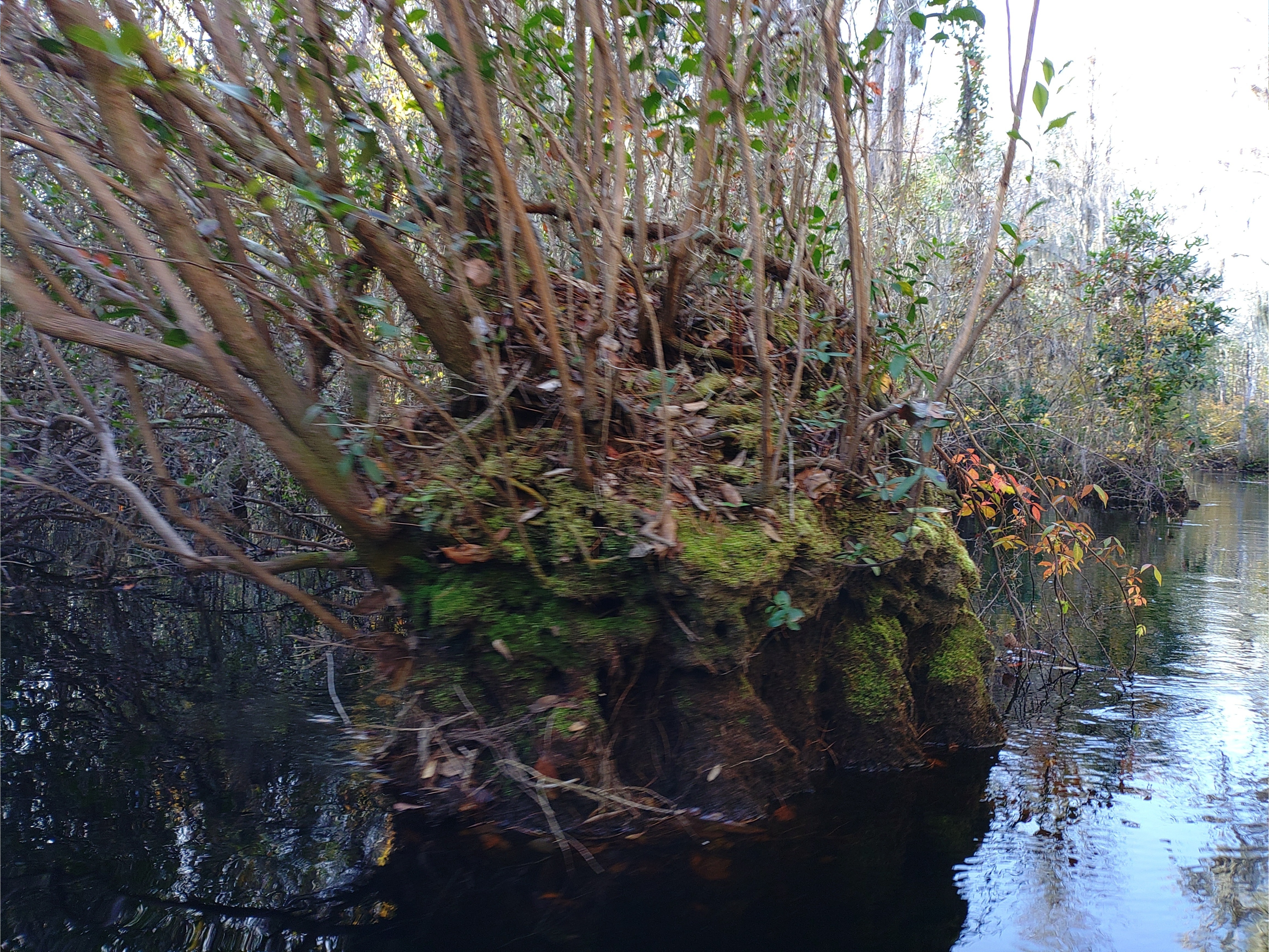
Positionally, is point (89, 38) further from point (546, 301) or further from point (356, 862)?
point (356, 862)

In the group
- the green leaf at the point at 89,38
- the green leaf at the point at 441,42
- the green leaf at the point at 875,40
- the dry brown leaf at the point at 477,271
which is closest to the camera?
the green leaf at the point at 89,38

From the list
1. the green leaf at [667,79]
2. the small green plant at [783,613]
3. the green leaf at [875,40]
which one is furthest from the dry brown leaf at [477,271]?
the small green plant at [783,613]

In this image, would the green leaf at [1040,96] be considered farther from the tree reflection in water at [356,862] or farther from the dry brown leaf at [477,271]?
the tree reflection in water at [356,862]

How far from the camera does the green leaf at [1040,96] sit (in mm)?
3020

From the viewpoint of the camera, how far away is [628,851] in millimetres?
3619

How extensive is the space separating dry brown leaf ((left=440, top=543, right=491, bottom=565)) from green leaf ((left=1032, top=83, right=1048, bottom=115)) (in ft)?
9.77

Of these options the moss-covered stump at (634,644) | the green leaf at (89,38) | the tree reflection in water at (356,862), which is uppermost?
the green leaf at (89,38)

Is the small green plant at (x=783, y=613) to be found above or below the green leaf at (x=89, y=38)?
below

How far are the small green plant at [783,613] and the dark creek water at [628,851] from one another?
40.0 inches

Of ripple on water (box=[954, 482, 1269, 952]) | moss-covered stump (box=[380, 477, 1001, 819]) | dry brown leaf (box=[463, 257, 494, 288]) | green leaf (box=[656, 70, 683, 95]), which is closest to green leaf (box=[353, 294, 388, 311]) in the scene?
dry brown leaf (box=[463, 257, 494, 288])

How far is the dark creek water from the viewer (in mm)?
3143

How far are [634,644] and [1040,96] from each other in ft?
9.46

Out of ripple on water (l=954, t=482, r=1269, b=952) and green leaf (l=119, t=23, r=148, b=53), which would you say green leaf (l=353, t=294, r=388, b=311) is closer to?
green leaf (l=119, t=23, r=148, b=53)

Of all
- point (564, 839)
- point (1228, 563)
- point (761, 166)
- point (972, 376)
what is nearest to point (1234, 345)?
point (1228, 563)
